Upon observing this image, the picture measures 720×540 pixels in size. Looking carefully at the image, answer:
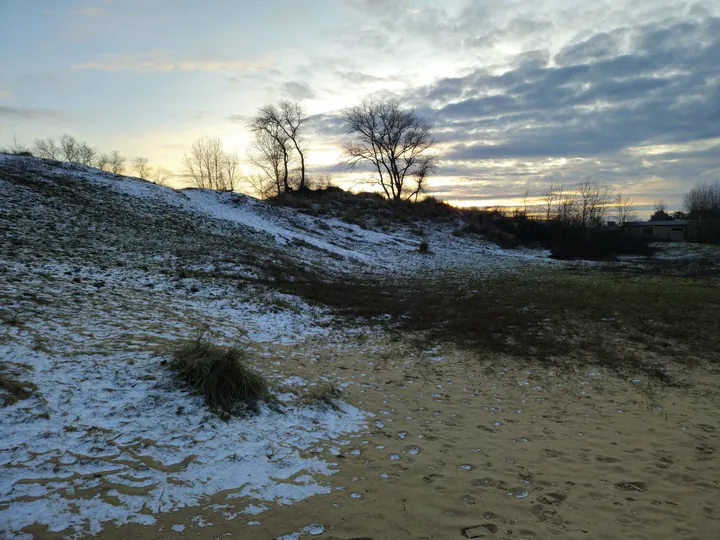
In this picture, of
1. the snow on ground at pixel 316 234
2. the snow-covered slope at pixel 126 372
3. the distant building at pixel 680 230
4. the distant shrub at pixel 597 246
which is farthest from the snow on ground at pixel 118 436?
the distant building at pixel 680 230

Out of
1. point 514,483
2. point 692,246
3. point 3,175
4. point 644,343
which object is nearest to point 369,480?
point 514,483

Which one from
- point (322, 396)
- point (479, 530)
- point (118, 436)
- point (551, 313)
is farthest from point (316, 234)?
point (479, 530)

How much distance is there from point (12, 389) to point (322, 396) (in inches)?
151

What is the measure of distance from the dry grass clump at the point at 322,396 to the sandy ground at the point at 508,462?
0.94ft

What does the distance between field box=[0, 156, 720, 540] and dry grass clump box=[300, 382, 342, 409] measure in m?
0.09

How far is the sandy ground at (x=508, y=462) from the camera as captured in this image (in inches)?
146

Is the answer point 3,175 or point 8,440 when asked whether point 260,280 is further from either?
point 3,175

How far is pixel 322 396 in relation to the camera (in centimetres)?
619

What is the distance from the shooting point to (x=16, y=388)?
462cm

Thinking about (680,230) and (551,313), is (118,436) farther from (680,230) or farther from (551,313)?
(680,230)

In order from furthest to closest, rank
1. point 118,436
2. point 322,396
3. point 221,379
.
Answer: point 322,396 < point 221,379 < point 118,436

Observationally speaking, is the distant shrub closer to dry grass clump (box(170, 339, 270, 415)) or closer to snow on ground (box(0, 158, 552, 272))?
snow on ground (box(0, 158, 552, 272))

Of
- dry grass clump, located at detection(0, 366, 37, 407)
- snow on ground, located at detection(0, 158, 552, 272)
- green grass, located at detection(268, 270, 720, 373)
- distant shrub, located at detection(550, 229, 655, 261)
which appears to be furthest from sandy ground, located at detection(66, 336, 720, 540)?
distant shrub, located at detection(550, 229, 655, 261)

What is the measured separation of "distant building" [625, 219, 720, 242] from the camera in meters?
57.0
